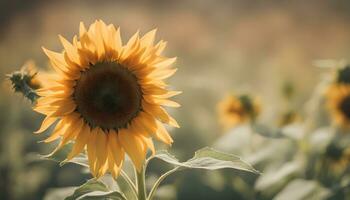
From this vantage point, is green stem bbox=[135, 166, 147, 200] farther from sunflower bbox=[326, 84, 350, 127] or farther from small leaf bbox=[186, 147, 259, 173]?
sunflower bbox=[326, 84, 350, 127]

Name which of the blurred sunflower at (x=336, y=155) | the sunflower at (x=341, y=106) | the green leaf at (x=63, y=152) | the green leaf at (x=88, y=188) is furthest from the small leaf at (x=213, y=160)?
the sunflower at (x=341, y=106)

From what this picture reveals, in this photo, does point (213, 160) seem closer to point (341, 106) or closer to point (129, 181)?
point (129, 181)

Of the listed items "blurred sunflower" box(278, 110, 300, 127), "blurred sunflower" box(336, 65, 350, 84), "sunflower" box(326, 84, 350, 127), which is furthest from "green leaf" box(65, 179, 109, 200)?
"blurred sunflower" box(278, 110, 300, 127)

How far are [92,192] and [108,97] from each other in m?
0.30

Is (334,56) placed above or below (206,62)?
above

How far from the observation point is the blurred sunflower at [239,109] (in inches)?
133

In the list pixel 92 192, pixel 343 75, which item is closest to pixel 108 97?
pixel 92 192

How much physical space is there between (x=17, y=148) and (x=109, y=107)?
5.28ft

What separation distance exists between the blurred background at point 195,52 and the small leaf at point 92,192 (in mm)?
1173

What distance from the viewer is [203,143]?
370 centimetres

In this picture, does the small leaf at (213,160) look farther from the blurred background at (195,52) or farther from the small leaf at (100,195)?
the blurred background at (195,52)

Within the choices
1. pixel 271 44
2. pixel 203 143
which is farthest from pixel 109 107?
pixel 271 44

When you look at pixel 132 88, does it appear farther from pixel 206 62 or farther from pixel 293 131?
pixel 206 62

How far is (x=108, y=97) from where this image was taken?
1904 mm
